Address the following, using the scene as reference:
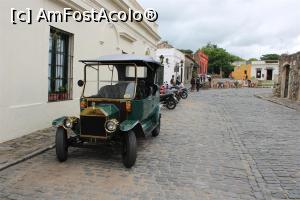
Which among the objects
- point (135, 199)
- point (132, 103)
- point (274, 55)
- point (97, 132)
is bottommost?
point (135, 199)

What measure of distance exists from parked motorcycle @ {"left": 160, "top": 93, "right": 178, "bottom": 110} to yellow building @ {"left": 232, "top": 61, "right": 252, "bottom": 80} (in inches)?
2133

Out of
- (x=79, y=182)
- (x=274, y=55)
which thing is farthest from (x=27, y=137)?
(x=274, y=55)

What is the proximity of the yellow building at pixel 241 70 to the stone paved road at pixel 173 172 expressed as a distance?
61350 mm

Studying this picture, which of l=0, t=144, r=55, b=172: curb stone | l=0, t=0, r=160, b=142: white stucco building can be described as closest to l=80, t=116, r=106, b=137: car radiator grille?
l=0, t=144, r=55, b=172: curb stone

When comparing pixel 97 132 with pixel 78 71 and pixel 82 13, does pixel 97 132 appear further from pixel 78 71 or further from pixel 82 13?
pixel 82 13

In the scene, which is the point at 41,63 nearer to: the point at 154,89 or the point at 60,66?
the point at 60,66

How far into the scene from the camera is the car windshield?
710cm

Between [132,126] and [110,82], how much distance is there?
1644mm

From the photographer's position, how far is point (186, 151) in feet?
24.7

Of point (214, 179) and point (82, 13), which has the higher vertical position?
point (82, 13)

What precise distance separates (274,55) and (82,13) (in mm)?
91579

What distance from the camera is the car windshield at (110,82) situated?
7.10m

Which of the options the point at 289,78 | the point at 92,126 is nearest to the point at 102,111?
the point at 92,126

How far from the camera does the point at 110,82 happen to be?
24.4ft
